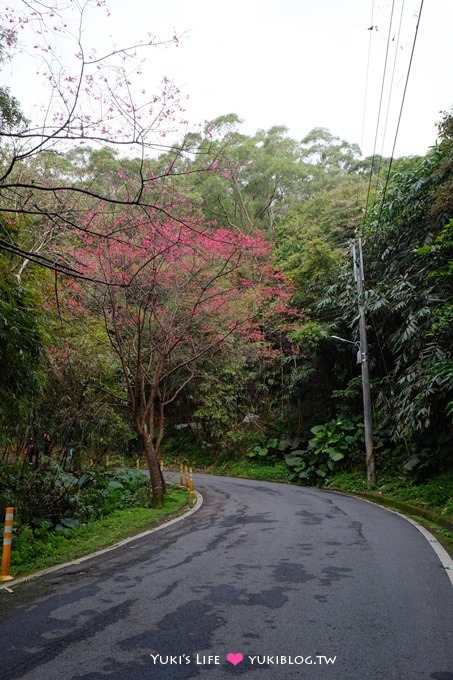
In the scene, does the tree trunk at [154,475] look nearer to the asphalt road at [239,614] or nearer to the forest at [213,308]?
the forest at [213,308]

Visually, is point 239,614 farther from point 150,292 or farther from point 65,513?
point 150,292

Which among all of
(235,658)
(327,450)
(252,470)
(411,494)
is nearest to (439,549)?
(235,658)

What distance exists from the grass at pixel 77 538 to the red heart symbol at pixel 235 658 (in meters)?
3.85

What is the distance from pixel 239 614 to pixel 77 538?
526 cm

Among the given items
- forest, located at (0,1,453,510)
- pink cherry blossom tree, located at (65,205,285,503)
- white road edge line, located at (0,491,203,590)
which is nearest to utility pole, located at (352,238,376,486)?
forest, located at (0,1,453,510)

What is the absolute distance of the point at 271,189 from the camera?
32.4 meters

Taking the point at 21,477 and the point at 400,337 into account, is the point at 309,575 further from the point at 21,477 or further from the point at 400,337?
the point at 400,337

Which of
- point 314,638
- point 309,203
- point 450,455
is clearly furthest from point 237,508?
point 309,203

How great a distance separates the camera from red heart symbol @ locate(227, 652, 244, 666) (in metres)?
3.37

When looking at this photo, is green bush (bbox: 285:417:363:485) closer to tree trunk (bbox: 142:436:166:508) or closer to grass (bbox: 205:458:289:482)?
grass (bbox: 205:458:289:482)

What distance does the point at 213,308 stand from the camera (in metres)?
14.8

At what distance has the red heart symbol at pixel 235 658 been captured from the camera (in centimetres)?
337

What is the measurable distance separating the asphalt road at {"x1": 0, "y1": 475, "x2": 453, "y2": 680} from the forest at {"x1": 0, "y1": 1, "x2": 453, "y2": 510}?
116 inches

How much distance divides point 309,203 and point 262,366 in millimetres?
11192
